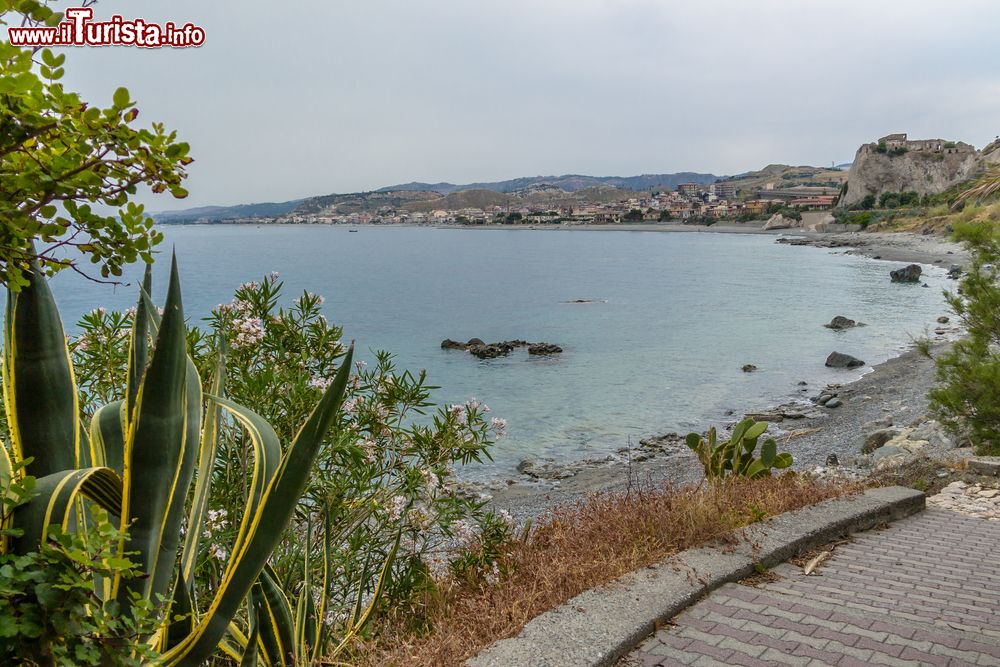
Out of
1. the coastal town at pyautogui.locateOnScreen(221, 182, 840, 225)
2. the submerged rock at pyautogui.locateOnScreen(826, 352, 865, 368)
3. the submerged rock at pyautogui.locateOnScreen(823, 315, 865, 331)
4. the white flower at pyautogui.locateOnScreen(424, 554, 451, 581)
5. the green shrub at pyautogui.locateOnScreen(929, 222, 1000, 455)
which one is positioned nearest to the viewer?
the white flower at pyautogui.locateOnScreen(424, 554, 451, 581)

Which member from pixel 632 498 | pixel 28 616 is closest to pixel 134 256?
pixel 28 616

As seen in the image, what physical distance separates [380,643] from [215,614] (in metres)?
1.25

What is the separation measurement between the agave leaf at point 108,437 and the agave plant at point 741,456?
4983mm

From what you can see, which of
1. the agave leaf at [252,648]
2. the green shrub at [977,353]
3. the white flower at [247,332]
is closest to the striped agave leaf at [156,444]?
the agave leaf at [252,648]

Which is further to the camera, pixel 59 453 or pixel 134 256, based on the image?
pixel 59 453

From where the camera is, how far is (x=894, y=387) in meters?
18.5

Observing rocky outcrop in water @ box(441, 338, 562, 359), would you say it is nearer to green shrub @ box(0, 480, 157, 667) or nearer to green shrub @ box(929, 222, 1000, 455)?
green shrub @ box(929, 222, 1000, 455)

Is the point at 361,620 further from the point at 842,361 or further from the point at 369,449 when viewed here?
the point at 842,361

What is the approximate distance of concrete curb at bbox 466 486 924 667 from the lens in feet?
8.74

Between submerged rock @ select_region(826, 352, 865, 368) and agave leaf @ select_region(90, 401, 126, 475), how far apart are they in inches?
924

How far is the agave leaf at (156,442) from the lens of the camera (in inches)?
66.5

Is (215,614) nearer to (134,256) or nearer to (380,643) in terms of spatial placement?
(134,256)

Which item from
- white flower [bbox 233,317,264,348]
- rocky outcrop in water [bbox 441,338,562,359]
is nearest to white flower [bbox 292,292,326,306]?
white flower [bbox 233,317,264,348]

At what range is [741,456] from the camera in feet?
21.0
